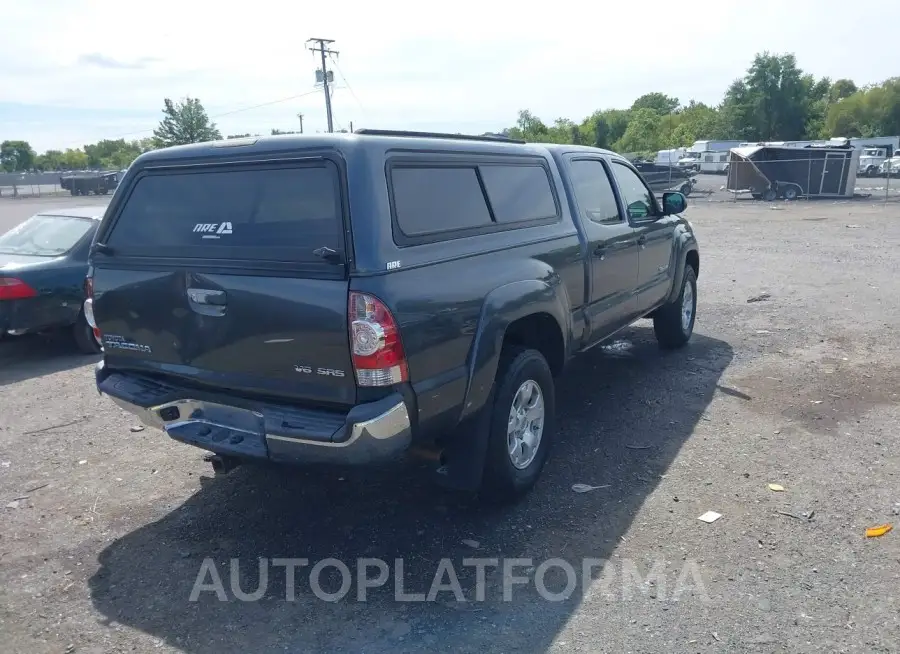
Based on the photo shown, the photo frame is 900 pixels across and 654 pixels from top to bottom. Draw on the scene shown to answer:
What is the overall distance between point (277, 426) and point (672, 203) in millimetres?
4580

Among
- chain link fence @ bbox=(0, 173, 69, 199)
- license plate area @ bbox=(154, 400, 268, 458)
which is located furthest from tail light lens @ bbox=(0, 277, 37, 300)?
chain link fence @ bbox=(0, 173, 69, 199)

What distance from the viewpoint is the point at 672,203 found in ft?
22.1

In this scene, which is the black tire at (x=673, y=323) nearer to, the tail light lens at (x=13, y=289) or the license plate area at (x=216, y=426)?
the license plate area at (x=216, y=426)

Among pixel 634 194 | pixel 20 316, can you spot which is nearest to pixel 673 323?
pixel 634 194

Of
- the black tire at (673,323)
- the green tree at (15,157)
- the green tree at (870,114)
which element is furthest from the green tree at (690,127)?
the green tree at (15,157)

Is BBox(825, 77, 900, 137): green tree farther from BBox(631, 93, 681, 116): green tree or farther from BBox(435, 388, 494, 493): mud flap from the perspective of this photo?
BBox(435, 388, 494, 493): mud flap

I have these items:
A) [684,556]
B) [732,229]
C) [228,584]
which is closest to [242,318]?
[228,584]

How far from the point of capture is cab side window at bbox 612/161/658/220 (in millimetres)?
6209

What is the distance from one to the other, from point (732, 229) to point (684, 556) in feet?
55.9

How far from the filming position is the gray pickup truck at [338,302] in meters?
3.39

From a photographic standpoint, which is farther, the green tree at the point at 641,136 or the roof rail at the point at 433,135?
the green tree at the point at 641,136

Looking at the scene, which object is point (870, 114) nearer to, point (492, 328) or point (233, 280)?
point (492, 328)

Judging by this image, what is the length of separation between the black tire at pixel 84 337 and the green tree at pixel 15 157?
104363 millimetres

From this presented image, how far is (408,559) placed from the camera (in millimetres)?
3902
